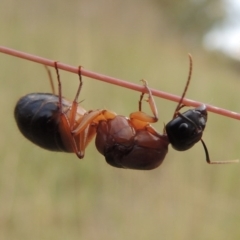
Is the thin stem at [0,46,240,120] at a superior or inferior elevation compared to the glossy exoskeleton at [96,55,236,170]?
superior

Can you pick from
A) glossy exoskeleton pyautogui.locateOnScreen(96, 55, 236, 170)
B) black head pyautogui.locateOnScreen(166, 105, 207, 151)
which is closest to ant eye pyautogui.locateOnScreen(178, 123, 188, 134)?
black head pyautogui.locateOnScreen(166, 105, 207, 151)

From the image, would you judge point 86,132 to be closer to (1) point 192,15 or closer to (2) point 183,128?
(2) point 183,128

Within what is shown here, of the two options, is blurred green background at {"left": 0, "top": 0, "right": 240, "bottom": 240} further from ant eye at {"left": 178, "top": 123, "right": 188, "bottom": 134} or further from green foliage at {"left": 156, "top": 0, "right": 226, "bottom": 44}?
green foliage at {"left": 156, "top": 0, "right": 226, "bottom": 44}

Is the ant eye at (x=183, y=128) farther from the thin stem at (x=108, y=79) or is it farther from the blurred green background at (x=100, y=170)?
the blurred green background at (x=100, y=170)

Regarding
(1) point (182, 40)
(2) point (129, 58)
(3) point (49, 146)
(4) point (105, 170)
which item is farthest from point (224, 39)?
(3) point (49, 146)

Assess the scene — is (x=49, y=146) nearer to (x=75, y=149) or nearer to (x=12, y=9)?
(x=75, y=149)

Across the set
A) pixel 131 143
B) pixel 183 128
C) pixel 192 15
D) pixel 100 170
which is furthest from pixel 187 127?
pixel 192 15

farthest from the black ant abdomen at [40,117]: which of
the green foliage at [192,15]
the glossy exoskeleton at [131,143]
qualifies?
the green foliage at [192,15]
